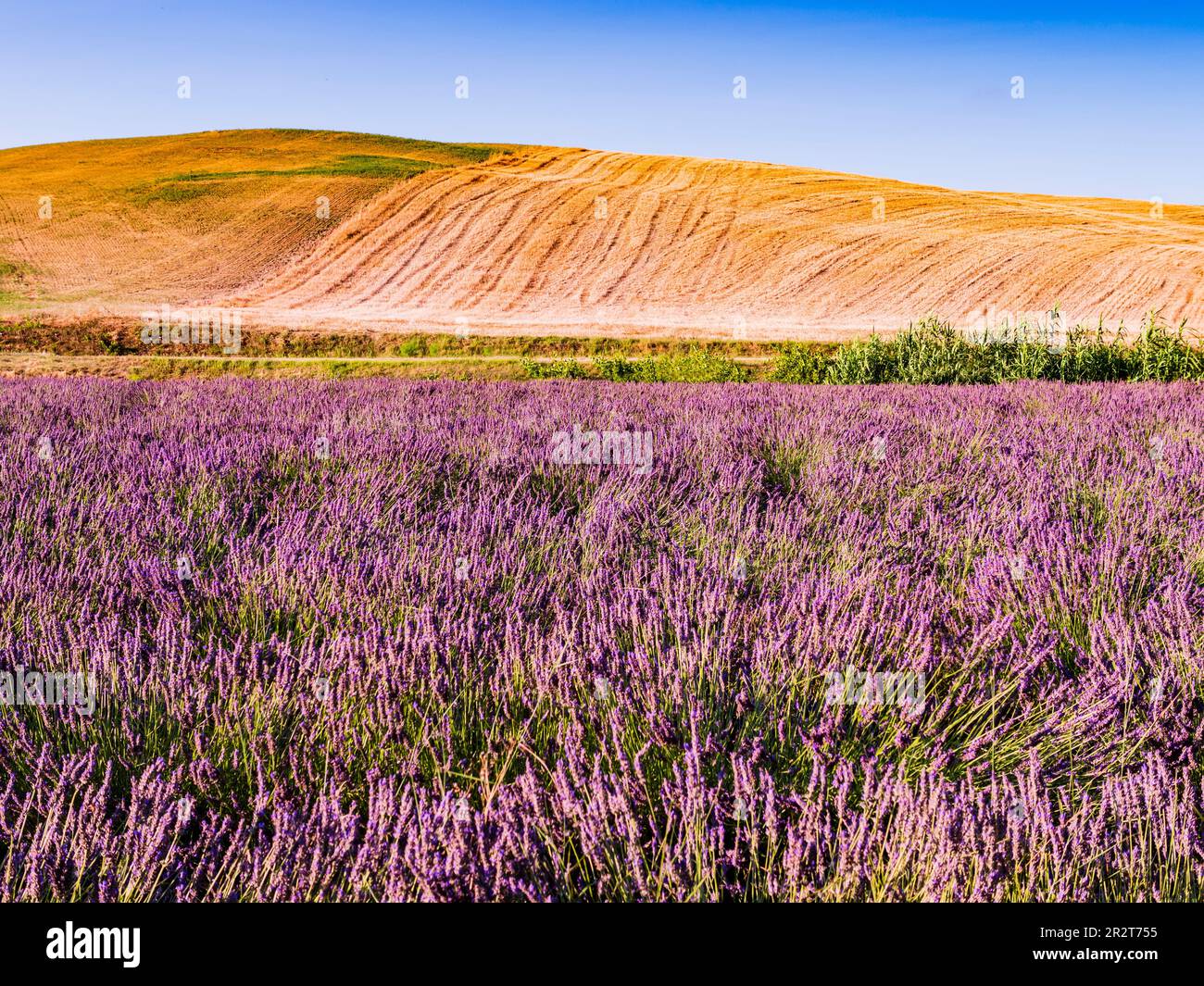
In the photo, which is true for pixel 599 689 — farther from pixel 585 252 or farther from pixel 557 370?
pixel 585 252

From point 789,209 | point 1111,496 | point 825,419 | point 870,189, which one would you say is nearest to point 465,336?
point 825,419

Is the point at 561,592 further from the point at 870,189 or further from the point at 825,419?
the point at 870,189

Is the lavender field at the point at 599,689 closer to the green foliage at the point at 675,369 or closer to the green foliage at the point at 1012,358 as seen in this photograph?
the green foliage at the point at 1012,358

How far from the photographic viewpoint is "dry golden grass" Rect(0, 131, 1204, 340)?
→ 81.9 feet

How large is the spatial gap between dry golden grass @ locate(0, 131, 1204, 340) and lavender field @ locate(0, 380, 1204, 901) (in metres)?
17.4

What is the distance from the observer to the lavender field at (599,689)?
1205mm

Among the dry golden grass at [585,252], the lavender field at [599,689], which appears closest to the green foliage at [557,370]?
the dry golden grass at [585,252]

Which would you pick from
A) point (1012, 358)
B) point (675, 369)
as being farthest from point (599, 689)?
point (675, 369)

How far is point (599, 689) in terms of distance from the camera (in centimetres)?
156

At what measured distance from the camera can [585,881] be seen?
4.20 feet

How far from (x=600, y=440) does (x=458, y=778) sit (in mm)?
2883

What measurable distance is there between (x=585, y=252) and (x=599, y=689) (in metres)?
29.4

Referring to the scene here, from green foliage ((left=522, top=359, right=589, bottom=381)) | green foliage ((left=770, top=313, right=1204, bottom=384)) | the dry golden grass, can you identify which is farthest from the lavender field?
the dry golden grass
